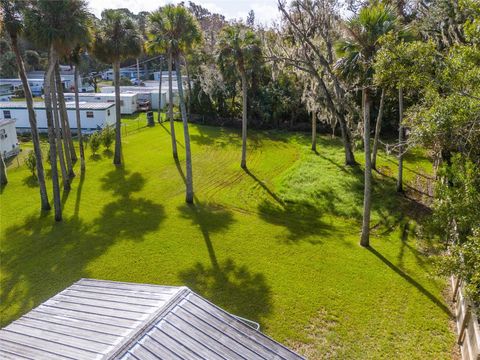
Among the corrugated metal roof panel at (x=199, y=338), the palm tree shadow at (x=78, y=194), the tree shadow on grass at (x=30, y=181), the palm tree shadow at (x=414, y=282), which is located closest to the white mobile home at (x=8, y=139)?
the tree shadow on grass at (x=30, y=181)

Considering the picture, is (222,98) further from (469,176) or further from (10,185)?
(469,176)

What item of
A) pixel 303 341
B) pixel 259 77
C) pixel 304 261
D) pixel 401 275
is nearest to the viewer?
pixel 303 341

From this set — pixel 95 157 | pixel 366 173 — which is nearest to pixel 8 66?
pixel 95 157

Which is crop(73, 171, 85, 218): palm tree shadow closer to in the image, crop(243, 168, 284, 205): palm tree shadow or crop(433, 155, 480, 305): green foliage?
crop(243, 168, 284, 205): palm tree shadow

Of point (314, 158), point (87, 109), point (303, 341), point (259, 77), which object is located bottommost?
point (303, 341)

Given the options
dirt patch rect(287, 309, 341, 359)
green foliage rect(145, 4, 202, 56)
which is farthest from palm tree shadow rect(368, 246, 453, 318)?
green foliage rect(145, 4, 202, 56)

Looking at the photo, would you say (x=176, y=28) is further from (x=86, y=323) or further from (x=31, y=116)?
(x=86, y=323)

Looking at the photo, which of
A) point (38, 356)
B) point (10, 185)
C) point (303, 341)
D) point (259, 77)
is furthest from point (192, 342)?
point (259, 77)
